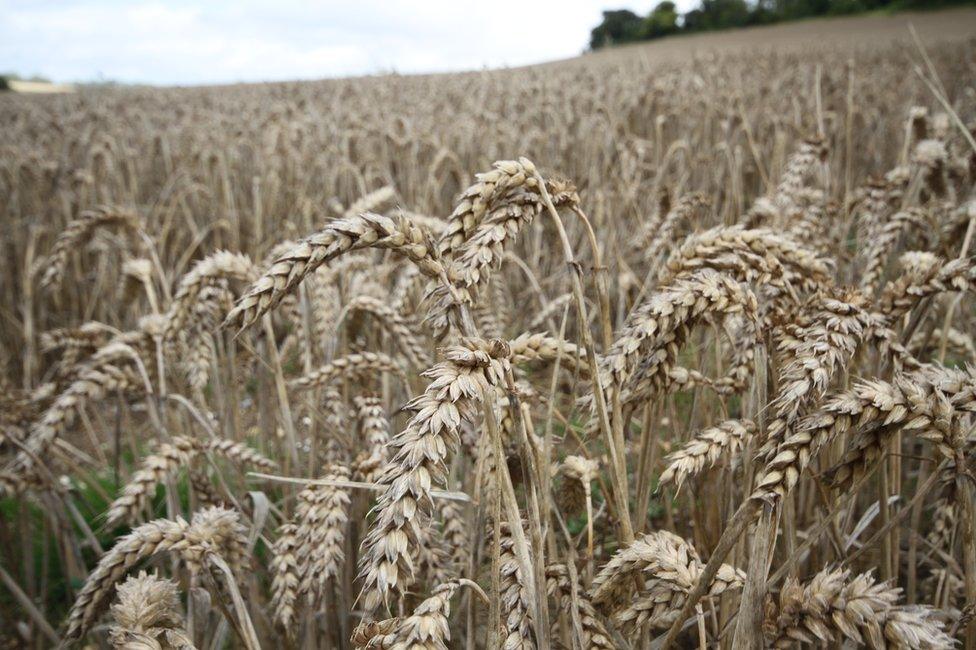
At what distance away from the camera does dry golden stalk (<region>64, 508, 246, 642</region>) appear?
105 cm

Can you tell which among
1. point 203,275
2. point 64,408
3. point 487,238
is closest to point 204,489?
point 64,408

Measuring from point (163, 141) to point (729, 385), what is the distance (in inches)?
221

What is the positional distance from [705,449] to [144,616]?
0.83m

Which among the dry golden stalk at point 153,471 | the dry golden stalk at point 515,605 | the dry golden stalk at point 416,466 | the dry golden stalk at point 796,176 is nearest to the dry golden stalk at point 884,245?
the dry golden stalk at point 796,176

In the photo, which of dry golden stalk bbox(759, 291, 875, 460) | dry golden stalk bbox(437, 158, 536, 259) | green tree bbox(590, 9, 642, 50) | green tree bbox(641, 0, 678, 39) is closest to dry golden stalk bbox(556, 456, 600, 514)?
dry golden stalk bbox(759, 291, 875, 460)

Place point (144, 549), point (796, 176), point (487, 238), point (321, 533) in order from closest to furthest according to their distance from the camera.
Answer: point (487, 238), point (144, 549), point (321, 533), point (796, 176)

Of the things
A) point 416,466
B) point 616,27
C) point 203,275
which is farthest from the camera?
point 616,27

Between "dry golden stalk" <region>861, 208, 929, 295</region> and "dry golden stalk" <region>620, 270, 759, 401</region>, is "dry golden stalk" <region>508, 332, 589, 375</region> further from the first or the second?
Answer: "dry golden stalk" <region>861, 208, 929, 295</region>

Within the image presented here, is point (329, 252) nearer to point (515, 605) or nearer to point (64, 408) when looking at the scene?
point (515, 605)

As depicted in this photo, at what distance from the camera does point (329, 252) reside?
800 millimetres

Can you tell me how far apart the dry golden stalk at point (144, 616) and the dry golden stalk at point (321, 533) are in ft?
0.68

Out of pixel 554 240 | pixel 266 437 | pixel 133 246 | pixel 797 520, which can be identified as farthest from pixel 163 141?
pixel 797 520

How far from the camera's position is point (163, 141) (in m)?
5.71

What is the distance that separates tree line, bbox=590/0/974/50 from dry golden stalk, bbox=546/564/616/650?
45914 millimetres
